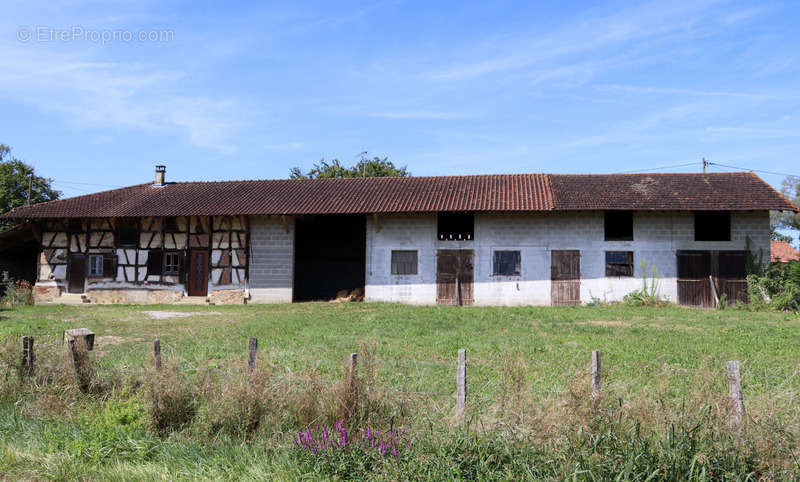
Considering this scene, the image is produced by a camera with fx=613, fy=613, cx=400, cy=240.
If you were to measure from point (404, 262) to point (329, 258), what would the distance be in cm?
566

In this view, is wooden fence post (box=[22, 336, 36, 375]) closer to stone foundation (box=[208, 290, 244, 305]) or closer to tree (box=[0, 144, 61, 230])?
stone foundation (box=[208, 290, 244, 305])

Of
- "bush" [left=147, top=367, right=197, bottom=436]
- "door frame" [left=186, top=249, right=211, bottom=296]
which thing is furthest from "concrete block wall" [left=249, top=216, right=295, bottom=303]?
"bush" [left=147, top=367, right=197, bottom=436]

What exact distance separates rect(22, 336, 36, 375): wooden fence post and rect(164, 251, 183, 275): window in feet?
54.4

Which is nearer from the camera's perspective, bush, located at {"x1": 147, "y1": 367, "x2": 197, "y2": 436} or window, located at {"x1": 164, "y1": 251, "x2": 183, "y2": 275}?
bush, located at {"x1": 147, "y1": 367, "x2": 197, "y2": 436}

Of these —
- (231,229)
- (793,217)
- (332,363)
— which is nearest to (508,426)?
(332,363)

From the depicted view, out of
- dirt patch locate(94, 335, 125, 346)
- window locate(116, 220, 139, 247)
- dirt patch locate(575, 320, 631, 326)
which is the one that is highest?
window locate(116, 220, 139, 247)

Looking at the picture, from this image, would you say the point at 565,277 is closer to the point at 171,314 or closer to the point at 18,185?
the point at 171,314

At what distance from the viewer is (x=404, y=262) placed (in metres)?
22.5

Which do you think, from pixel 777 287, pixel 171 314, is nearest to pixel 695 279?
pixel 777 287

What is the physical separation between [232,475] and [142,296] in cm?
2060

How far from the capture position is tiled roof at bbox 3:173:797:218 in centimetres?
2114

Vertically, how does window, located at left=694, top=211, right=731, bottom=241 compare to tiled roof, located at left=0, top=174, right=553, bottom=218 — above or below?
below

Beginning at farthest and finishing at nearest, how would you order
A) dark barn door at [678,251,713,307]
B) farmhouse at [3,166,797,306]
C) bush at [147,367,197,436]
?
1. farmhouse at [3,166,797,306]
2. dark barn door at [678,251,713,307]
3. bush at [147,367,197,436]

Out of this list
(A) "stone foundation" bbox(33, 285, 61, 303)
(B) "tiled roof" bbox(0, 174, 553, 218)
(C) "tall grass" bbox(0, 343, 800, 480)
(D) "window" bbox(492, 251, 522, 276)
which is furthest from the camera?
(A) "stone foundation" bbox(33, 285, 61, 303)
